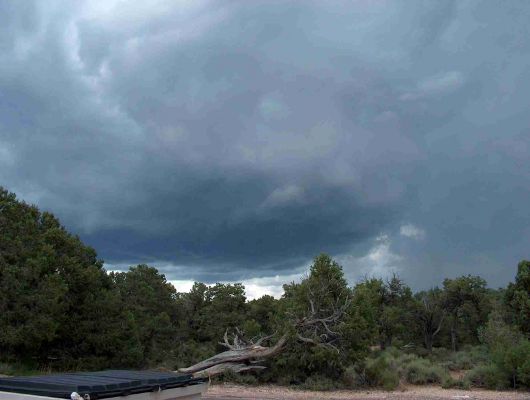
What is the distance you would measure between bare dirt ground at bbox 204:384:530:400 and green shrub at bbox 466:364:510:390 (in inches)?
50.2

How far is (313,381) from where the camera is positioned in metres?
27.4

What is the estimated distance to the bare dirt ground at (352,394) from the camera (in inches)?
909

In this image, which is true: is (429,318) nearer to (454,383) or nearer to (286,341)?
(454,383)

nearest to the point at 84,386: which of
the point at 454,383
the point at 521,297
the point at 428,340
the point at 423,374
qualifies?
the point at 454,383

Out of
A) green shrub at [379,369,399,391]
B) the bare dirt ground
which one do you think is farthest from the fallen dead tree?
green shrub at [379,369,399,391]

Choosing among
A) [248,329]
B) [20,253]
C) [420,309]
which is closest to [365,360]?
[248,329]

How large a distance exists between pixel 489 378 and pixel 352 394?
8766 mm

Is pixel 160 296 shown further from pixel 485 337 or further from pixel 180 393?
pixel 180 393

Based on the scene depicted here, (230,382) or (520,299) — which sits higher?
(520,299)

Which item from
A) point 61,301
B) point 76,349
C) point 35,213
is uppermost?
point 35,213

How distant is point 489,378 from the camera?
29.2 meters

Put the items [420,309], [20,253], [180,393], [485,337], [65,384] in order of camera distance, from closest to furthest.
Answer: [65,384] < [180,393] < [20,253] < [485,337] < [420,309]

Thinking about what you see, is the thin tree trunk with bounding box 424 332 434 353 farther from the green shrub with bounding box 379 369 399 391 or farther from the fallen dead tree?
the fallen dead tree

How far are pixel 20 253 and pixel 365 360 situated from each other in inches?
720
